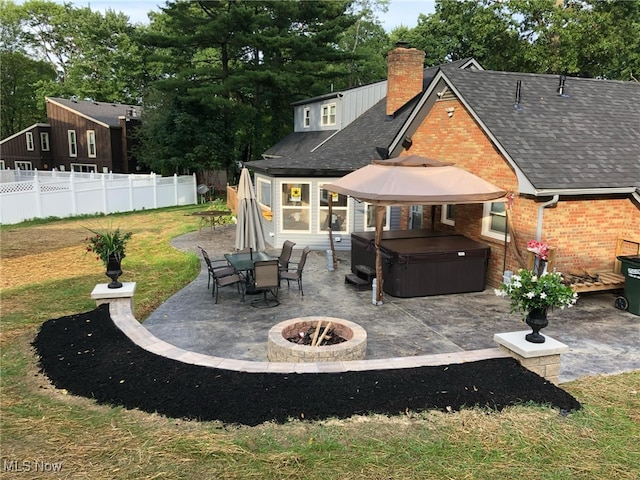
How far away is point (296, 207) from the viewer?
14.9 m

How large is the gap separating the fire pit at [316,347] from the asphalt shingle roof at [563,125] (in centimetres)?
485

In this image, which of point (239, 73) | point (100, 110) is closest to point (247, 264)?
point (239, 73)

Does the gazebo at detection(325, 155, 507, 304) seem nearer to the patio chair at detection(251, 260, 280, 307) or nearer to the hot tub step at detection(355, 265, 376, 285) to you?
the hot tub step at detection(355, 265, 376, 285)

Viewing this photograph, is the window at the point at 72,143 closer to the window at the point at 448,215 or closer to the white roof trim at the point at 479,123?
the white roof trim at the point at 479,123

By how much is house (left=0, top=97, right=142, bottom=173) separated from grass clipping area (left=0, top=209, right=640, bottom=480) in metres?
31.7

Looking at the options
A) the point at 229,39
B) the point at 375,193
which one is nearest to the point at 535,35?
the point at 229,39

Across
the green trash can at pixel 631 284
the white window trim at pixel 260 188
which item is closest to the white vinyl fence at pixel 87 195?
the white window trim at pixel 260 188

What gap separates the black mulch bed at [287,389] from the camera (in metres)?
4.82

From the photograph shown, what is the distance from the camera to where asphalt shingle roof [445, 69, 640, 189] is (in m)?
9.19

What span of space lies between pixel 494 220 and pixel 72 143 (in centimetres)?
3653

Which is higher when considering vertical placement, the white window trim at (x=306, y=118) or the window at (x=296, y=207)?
the white window trim at (x=306, y=118)

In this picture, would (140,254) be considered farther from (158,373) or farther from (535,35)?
(535,35)

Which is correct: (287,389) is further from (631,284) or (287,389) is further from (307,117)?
(307,117)

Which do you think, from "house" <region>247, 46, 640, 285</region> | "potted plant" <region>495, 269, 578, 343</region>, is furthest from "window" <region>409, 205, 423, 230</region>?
"potted plant" <region>495, 269, 578, 343</region>
